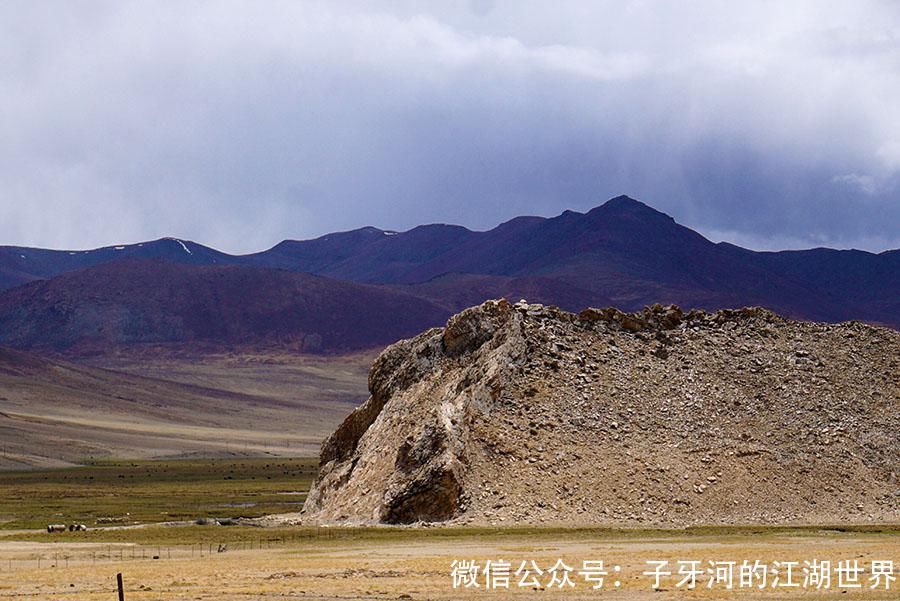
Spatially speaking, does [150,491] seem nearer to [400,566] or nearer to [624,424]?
[624,424]

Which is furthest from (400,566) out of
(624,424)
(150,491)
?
(150,491)

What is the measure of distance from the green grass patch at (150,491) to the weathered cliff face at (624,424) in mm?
11058

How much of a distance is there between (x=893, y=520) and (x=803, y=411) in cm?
616

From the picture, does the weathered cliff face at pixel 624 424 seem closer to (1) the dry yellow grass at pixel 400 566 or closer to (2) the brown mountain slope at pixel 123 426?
(1) the dry yellow grass at pixel 400 566

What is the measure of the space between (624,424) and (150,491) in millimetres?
43953

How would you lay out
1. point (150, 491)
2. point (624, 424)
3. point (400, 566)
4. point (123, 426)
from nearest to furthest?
point (400, 566) < point (624, 424) < point (150, 491) < point (123, 426)

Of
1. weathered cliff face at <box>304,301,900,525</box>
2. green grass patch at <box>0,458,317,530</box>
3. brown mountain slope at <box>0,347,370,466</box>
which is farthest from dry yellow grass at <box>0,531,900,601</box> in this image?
brown mountain slope at <box>0,347,370,466</box>

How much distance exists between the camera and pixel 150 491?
85.9m

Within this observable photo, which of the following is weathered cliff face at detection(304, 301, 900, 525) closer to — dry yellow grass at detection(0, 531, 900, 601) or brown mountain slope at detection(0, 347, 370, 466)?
dry yellow grass at detection(0, 531, 900, 601)

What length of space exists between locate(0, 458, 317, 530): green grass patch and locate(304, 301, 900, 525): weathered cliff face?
435 inches

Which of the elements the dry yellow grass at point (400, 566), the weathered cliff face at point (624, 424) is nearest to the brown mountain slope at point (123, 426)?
the weathered cliff face at point (624, 424)

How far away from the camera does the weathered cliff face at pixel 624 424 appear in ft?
156

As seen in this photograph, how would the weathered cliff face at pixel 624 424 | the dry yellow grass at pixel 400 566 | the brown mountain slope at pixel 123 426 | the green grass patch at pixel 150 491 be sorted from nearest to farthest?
the dry yellow grass at pixel 400 566 < the weathered cliff face at pixel 624 424 < the green grass patch at pixel 150 491 < the brown mountain slope at pixel 123 426

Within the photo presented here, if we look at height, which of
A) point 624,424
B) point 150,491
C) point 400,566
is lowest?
point 150,491
